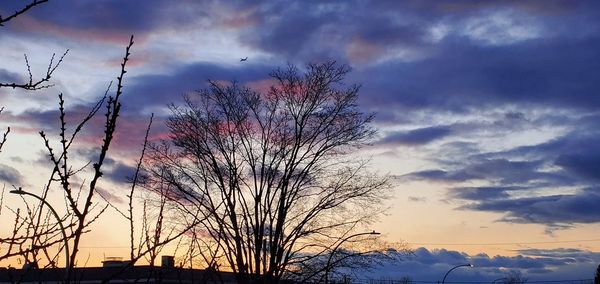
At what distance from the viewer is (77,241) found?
14.3ft

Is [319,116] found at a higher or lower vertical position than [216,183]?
higher

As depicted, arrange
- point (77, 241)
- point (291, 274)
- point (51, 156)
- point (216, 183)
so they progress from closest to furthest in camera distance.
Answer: point (77, 241) → point (51, 156) → point (291, 274) → point (216, 183)

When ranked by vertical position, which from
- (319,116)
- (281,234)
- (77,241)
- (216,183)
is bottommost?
(77,241)

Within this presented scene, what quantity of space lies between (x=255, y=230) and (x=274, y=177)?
257 centimetres

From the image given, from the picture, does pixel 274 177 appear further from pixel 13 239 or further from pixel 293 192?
pixel 13 239

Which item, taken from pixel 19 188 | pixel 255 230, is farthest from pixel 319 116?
pixel 19 188

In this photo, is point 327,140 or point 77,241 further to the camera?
point 327,140

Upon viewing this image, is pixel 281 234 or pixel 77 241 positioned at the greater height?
pixel 281 234

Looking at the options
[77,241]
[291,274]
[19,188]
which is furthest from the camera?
[291,274]

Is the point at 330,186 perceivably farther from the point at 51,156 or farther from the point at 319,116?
the point at 51,156

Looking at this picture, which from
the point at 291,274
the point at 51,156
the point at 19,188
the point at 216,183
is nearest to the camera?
the point at 51,156

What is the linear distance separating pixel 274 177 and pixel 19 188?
30.1 meters

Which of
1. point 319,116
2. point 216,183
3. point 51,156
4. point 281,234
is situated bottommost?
point 51,156

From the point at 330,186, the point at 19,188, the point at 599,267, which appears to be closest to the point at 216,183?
the point at 330,186
